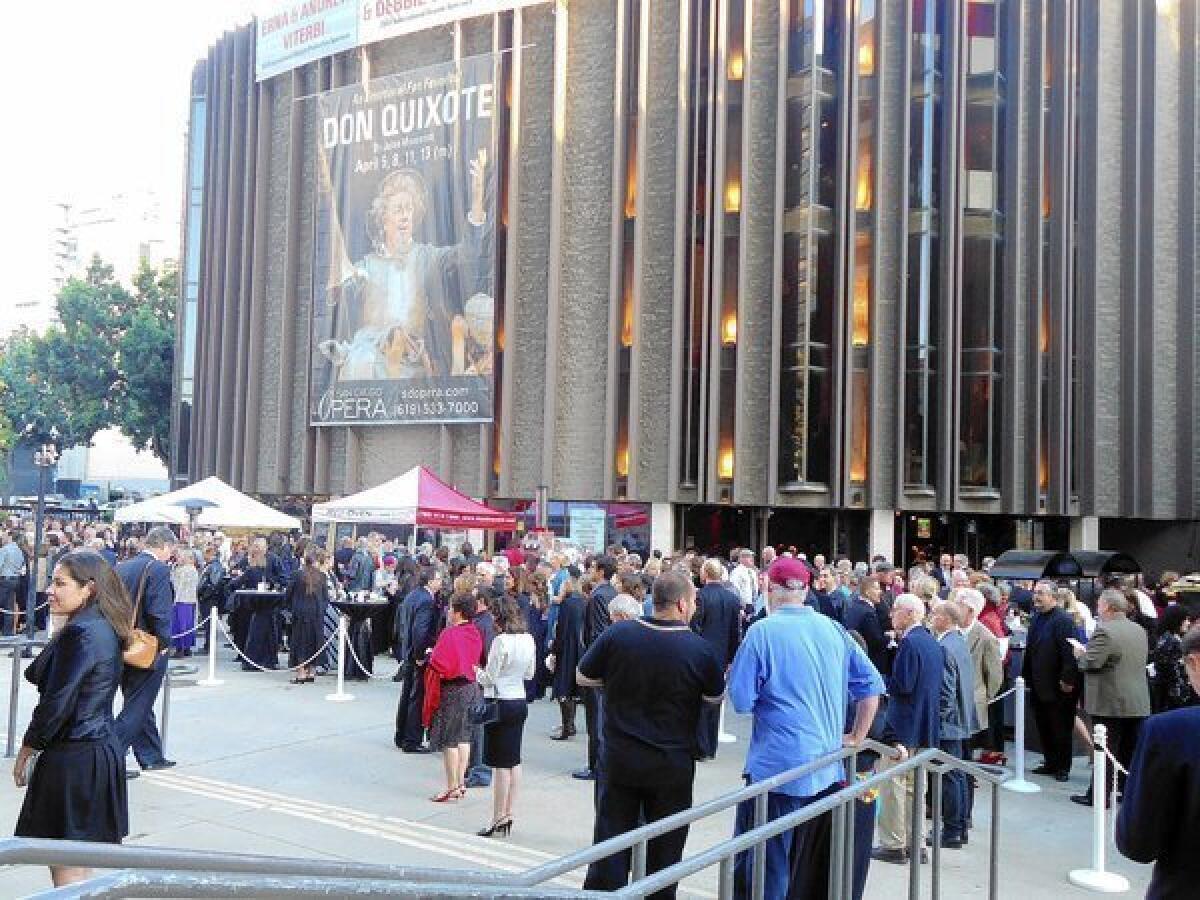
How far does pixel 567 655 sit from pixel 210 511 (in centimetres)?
1015

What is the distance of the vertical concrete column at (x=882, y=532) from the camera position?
2975cm

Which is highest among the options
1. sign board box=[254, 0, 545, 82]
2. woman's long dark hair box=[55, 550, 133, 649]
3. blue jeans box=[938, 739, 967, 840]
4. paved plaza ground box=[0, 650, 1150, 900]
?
sign board box=[254, 0, 545, 82]

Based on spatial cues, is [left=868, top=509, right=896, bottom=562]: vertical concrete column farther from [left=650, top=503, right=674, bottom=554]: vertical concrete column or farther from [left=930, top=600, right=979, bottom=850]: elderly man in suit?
[left=930, top=600, right=979, bottom=850]: elderly man in suit

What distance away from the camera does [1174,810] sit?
372cm

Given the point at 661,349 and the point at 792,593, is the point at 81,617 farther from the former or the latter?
the point at 661,349

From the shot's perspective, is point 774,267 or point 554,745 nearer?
point 554,745

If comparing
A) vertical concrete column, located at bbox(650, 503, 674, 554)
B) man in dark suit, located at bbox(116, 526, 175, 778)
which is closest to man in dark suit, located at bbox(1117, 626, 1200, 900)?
man in dark suit, located at bbox(116, 526, 175, 778)

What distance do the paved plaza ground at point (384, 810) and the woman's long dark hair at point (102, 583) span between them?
88.7 inches

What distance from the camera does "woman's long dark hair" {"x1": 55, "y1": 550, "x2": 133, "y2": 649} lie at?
550 cm

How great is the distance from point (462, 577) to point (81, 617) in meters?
5.19

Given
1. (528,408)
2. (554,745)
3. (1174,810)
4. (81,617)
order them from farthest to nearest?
(528,408)
(554,745)
(81,617)
(1174,810)

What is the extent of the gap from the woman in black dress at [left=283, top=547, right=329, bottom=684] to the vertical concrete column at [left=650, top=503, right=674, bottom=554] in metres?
15.8

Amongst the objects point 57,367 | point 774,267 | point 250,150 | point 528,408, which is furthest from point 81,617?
point 57,367

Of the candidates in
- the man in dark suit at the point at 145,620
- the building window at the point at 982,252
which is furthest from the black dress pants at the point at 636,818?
the building window at the point at 982,252
